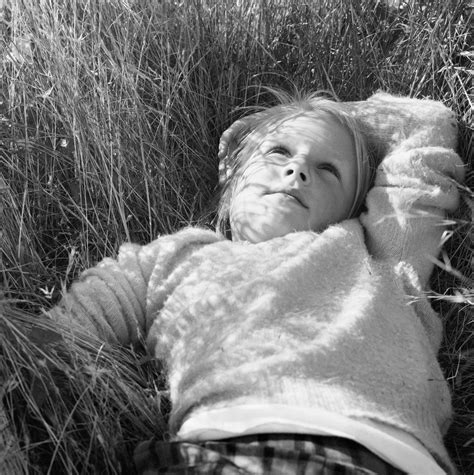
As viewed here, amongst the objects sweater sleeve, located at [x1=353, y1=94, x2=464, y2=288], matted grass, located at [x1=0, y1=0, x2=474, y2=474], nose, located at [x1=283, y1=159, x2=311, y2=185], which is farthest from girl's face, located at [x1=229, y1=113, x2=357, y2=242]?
matted grass, located at [x1=0, y1=0, x2=474, y2=474]

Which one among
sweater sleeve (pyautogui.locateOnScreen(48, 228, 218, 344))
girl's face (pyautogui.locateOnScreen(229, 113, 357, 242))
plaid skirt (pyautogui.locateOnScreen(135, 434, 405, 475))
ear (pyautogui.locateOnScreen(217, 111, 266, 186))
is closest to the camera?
plaid skirt (pyautogui.locateOnScreen(135, 434, 405, 475))

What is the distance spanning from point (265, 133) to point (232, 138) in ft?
0.50

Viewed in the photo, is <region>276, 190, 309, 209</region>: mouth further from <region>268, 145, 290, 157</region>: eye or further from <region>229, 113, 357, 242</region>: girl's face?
<region>268, 145, 290, 157</region>: eye

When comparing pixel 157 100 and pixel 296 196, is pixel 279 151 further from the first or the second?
pixel 157 100

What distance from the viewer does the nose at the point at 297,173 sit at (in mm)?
1852

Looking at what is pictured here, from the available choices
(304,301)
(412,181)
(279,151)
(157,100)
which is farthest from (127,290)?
(412,181)

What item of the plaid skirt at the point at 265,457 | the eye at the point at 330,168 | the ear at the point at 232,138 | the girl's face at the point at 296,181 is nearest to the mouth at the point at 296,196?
the girl's face at the point at 296,181

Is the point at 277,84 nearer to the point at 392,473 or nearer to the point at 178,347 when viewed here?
the point at 178,347

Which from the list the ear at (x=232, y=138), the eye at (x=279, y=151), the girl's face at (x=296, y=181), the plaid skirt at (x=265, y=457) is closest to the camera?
the plaid skirt at (x=265, y=457)

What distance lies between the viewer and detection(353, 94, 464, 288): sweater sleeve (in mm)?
1876

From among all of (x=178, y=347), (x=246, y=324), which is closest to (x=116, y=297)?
(x=178, y=347)

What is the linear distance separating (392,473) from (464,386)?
0.50m

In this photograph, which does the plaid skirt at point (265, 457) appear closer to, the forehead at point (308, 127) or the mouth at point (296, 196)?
the mouth at point (296, 196)

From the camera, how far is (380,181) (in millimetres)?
2004
